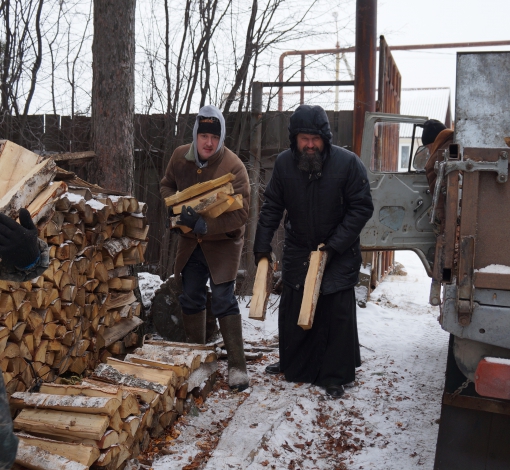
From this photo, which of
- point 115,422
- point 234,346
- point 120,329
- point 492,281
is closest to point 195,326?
point 234,346

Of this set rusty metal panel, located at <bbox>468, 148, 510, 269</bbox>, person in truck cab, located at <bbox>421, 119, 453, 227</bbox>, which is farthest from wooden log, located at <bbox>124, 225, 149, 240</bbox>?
rusty metal panel, located at <bbox>468, 148, 510, 269</bbox>

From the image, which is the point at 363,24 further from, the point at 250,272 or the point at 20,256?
the point at 20,256

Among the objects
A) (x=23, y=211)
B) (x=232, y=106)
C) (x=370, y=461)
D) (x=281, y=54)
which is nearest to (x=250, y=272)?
(x=232, y=106)

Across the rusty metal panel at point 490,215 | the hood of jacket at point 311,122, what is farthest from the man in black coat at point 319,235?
the rusty metal panel at point 490,215

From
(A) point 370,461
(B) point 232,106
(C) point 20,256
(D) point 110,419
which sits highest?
(B) point 232,106

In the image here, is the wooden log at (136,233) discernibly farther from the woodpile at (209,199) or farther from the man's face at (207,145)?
the man's face at (207,145)

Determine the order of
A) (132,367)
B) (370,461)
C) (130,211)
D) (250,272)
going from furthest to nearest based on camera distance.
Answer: (250,272) → (130,211) → (132,367) → (370,461)

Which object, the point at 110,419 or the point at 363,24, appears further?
the point at 363,24

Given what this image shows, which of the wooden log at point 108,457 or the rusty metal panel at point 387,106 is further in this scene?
A: the rusty metal panel at point 387,106

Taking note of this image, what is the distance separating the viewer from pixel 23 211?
7.14 ft

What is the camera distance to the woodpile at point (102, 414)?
2.86 metres

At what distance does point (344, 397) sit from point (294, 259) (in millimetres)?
1085

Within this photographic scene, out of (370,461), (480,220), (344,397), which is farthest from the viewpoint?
(344,397)

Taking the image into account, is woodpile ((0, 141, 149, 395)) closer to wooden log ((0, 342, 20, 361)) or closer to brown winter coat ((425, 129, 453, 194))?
wooden log ((0, 342, 20, 361))
